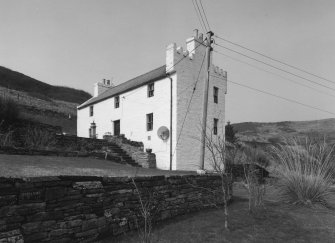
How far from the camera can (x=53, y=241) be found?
201 inches

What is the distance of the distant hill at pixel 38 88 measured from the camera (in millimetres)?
51259

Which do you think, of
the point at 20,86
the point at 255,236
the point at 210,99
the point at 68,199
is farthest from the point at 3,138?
the point at 20,86

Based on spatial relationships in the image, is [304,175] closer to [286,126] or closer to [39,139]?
[39,139]

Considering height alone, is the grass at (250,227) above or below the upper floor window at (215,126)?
below

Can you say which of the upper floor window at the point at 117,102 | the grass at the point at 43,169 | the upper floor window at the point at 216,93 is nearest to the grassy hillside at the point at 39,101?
the upper floor window at the point at 117,102

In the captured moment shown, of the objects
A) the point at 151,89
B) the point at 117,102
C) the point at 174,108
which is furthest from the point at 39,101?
the point at 174,108

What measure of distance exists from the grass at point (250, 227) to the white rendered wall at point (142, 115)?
32.7 feet

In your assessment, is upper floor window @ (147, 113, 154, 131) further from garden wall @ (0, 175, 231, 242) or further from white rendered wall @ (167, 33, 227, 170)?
garden wall @ (0, 175, 231, 242)

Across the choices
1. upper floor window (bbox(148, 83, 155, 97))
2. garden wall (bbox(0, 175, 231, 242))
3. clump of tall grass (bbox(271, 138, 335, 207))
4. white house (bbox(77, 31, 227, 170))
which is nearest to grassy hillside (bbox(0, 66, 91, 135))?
white house (bbox(77, 31, 227, 170))

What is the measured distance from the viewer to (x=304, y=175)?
424 inches

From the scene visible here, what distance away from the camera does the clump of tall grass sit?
10.8 metres

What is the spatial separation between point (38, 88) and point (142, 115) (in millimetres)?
41621

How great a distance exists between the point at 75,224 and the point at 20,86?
52.0m

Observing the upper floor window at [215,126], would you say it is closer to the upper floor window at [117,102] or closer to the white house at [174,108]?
the white house at [174,108]
